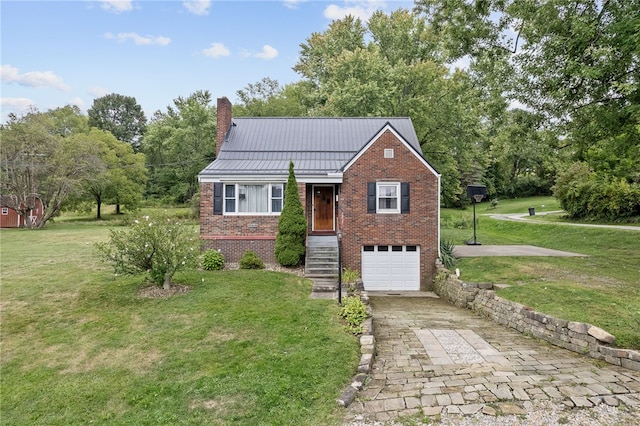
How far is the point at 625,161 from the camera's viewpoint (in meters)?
13.4

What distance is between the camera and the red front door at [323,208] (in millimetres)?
15491

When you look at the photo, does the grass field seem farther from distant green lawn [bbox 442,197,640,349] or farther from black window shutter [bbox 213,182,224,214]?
black window shutter [bbox 213,182,224,214]

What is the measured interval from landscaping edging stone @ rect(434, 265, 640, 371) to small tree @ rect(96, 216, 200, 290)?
28.1 feet

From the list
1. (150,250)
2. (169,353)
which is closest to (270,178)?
(150,250)

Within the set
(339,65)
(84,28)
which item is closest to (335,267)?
(84,28)

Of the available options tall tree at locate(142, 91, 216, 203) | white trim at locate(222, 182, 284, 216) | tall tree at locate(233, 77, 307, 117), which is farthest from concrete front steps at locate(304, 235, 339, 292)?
tall tree at locate(142, 91, 216, 203)

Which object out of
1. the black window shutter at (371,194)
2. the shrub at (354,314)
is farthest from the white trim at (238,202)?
the shrub at (354,314)

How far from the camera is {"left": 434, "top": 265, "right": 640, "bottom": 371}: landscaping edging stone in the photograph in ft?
19.7

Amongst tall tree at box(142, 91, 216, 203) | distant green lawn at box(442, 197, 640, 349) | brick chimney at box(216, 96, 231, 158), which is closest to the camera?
distant green lawn at box(442, 197, 640, 349)

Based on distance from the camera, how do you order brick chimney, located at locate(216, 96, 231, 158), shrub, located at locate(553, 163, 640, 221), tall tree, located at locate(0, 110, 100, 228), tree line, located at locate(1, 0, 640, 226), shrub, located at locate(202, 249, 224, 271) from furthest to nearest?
1. tall tree, located at locate(0, 110, 100, 228)
2. shrub, located at locate(553, 163, 640, 221)
3. brick chimney, located at locate(216, 96, 231, 158)
4. shrub, located at locate(202, 249, 224, 271)
5. tree line, located at locate(1, 0, 640, 226)

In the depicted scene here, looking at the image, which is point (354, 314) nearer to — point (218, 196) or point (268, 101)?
point (218, 196)

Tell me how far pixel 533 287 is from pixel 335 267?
21.0 feet

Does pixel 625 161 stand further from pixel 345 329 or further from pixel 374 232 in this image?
pixel 345 329

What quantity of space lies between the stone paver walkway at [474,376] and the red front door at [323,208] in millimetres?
7798
